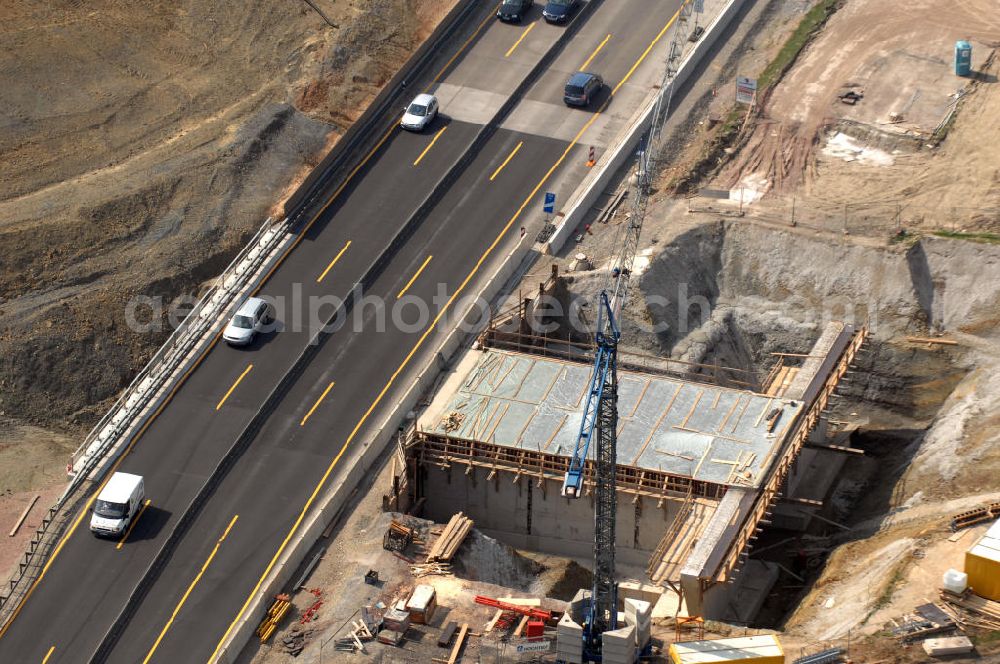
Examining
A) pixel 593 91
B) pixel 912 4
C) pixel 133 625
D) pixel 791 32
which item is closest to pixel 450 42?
pixel 593 91

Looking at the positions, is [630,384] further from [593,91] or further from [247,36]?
[247,36]

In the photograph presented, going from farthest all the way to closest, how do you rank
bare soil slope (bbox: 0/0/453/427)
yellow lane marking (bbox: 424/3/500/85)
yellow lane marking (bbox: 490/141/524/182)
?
1. yellow lane marking (bbox: 424/3/500/85)
2. yellow lane marking (bbox: 490/141/524/182)
3. bare soil slope (bbox: 0/0/453/427)

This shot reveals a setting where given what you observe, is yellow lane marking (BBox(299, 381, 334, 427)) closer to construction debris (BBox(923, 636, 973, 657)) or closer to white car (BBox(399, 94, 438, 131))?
white car (BBox(399, 94, 438, 131))

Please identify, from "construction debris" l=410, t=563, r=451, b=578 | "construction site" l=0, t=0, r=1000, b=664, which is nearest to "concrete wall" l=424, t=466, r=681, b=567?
"construction site" l=0, t=0, r=1000, b=664

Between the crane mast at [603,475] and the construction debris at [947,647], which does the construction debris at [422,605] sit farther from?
the construction debris at [947,647]

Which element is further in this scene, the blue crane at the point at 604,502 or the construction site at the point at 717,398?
the construction site at the point at 717,398

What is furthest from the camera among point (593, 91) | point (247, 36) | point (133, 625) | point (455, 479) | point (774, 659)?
point (247, 36)

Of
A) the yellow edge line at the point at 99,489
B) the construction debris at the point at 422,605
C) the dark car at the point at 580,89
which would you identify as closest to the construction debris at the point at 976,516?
the construction debris at the point at 422,605
